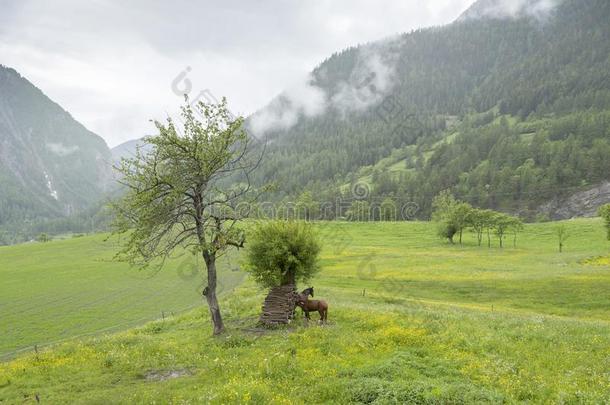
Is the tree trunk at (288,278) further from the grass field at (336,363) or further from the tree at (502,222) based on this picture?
the tree at (502,222)

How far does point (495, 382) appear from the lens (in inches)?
612

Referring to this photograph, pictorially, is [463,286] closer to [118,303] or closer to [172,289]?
[172,289]

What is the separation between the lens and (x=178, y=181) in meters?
24.4

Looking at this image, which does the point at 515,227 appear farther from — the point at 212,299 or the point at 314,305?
the point at 212,299

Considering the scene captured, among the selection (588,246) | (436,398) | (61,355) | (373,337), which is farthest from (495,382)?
(588,246)

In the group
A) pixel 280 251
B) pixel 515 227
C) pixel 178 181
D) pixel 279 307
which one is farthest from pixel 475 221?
pixel 178 181

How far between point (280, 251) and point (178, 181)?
851cm

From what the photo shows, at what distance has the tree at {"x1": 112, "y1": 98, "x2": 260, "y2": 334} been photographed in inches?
941

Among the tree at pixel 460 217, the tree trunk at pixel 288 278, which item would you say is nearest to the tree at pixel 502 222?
the tree at pixel 460 217

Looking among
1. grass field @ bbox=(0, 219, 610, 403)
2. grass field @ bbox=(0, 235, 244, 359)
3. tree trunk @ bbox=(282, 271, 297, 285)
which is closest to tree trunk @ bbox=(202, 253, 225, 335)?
grass field @ bbox=(0, 219, 610, 403)

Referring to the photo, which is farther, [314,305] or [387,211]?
[387,211]

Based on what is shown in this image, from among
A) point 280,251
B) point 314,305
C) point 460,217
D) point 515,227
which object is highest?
point 460,217

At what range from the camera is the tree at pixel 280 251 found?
94.4ft

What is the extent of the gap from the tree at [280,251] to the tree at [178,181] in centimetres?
295
